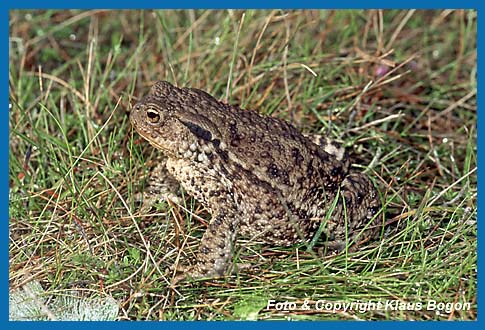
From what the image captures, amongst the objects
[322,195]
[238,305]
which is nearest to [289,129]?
[322,195]

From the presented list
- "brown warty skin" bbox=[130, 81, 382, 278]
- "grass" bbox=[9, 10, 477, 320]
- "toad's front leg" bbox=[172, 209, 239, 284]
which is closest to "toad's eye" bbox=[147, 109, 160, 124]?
"brown warty skin" bbox=[130, 81, 382, 278]

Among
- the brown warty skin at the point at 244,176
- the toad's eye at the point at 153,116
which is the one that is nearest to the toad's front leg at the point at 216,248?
the brown warty skin at the point at 244,176

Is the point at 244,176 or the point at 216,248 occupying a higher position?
the point at 244,176

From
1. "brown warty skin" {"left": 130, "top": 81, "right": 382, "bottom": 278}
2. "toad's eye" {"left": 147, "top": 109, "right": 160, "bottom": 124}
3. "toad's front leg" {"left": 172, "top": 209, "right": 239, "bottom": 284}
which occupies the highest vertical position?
"toad's eye" {"left": 147, "top": 109, "right": 160, "bottom": 124}

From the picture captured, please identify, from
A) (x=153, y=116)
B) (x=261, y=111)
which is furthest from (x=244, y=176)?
(x=261, y=111)

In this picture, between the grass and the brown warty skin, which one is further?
the brown warty skin

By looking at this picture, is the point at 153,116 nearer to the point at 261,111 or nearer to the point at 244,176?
the point at 244,176

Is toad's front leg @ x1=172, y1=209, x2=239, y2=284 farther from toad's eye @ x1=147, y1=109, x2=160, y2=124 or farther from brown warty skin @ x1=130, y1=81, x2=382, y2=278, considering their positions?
toad's eye @ x1=147, y1=109, x2=160, y2=124
